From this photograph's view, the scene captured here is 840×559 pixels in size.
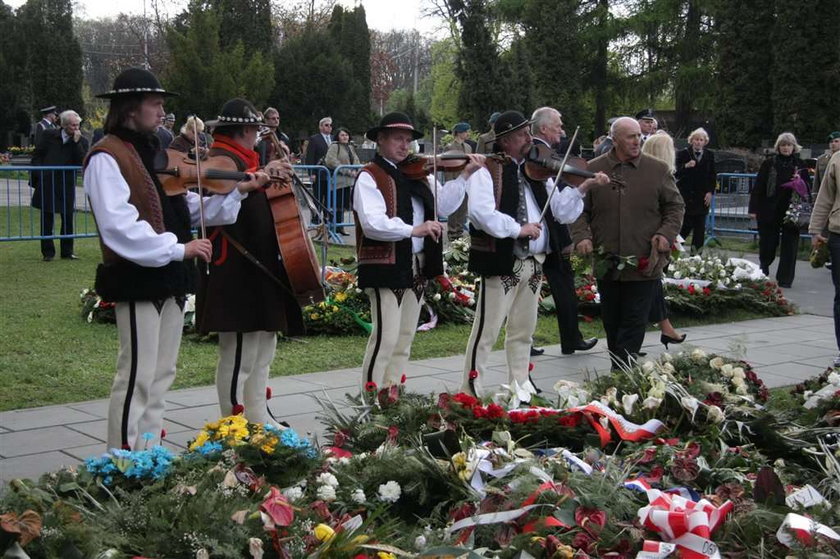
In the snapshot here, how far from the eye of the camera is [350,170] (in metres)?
17.1

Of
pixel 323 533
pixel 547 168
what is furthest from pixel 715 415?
pixel 547 168

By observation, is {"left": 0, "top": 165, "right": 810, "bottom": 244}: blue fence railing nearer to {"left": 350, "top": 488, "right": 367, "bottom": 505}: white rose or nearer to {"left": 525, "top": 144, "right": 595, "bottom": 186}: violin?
{"left": 525, "top": 144, "right": 595, "bottom": 186}: violin

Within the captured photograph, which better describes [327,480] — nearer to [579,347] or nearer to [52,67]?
[579,347]

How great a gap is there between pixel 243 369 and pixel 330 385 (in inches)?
78.6

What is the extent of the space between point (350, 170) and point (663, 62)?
33066 mm

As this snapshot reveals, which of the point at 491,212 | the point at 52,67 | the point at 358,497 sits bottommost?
the point at 358,497

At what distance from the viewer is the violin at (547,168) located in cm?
689

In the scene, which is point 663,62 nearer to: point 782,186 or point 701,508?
point 782,186

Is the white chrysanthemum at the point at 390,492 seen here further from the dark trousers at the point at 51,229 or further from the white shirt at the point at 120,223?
the dark trousers at the point at 51,229

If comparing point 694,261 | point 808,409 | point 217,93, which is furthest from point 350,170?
point 217,93

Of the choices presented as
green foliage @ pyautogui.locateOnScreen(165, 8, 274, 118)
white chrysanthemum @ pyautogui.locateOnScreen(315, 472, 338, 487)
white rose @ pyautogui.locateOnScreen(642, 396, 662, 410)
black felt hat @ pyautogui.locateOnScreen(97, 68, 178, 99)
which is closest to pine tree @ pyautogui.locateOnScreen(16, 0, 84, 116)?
green foliage @ pyautogui.locateOnScreen(165, 8, 274, 118)

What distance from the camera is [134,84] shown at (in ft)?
16.1

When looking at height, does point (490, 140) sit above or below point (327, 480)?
above

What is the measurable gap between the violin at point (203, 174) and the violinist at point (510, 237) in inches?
64.0
